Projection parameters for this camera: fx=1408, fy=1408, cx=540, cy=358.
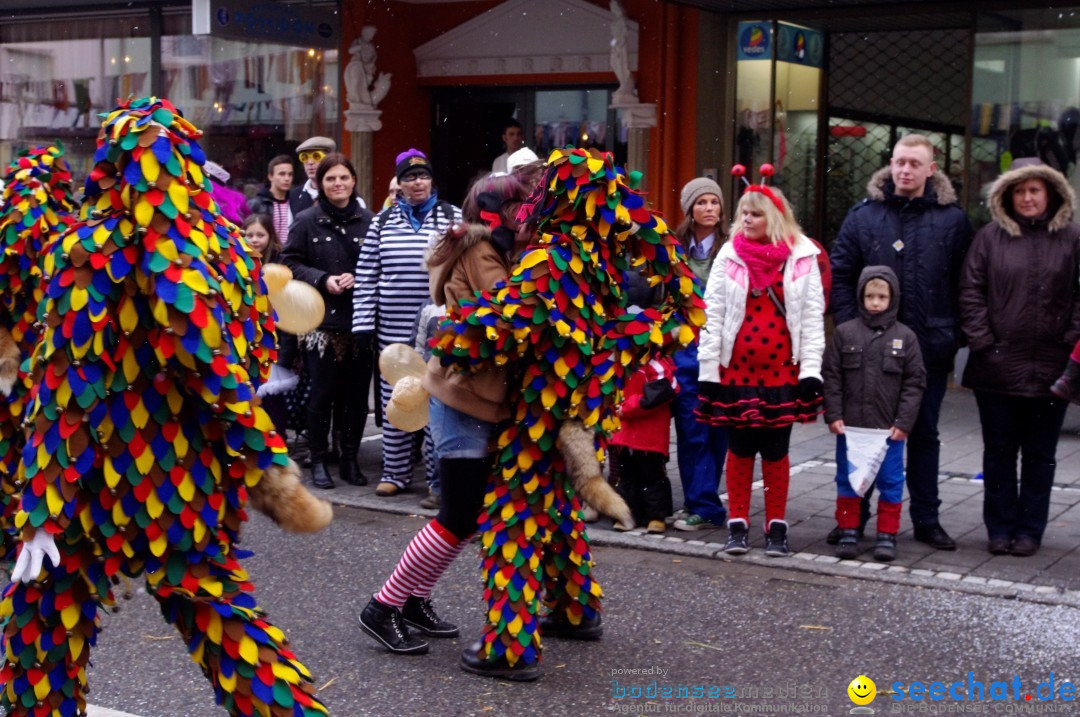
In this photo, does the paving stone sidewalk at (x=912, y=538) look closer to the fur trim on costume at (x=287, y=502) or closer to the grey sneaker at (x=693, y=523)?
the grey sneaker at (x=693, y=523)

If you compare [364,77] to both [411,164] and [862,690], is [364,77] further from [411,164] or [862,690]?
[862,690]

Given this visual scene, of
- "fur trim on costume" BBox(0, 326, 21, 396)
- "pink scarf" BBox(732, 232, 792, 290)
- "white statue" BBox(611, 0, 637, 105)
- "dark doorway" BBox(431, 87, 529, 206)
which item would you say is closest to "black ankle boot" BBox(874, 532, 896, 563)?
"pink scarf" BBox(732, 232, 792, 290)

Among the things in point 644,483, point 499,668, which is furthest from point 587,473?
point 644,483

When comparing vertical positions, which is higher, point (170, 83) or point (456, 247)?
point (170, 83)

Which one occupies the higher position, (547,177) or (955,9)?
(955,9)

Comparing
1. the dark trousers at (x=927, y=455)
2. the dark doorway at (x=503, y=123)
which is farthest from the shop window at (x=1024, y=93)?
the dark trousers at (x=927, y=455)

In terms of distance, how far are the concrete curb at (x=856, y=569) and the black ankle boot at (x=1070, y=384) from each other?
0.82 metres

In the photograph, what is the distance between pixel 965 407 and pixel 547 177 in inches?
283

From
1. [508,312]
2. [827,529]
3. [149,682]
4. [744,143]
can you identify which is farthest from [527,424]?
[744,143]

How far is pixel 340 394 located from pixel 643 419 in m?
2.26

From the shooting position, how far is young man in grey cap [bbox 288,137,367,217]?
9.48 metres

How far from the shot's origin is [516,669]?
492 centimetres

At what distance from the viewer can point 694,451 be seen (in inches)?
282

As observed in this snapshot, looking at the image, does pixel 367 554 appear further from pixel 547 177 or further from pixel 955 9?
pixel 955 9
